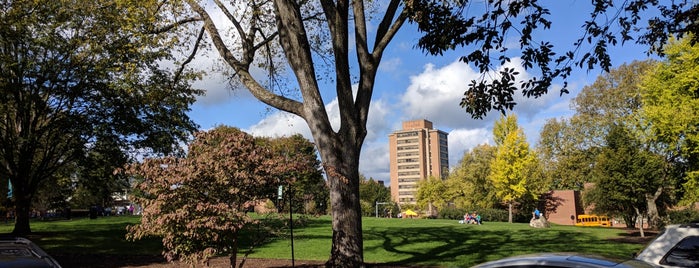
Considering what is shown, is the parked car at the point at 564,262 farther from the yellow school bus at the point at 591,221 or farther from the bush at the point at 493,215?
the yellow school bus at the point at 591,221

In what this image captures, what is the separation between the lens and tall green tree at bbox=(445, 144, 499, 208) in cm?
5641

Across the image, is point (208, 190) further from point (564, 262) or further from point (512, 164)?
point (512, 164)

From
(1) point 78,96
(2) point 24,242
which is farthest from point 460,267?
(1) point 78,96

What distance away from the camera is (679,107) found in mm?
25875

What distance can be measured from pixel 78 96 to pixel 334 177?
1709 cm

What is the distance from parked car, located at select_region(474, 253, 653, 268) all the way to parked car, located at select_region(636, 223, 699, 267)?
2.53 meters

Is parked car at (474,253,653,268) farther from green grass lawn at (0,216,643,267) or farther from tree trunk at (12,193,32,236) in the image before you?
tree trunk at (12,193,32,236)

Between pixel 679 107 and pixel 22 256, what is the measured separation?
29.2 meters

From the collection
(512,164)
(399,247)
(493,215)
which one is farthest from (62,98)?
(493,215)

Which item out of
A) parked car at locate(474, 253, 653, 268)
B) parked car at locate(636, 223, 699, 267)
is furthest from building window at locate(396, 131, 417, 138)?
parked car at locate(474, 253, 653, 268)

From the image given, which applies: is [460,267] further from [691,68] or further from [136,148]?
[691,68]

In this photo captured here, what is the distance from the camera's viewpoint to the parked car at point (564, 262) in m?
3.58

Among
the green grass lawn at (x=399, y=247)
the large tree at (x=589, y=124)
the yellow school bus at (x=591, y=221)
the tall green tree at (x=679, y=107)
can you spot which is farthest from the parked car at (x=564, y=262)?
the yellow school bus at (x=591, y=221)

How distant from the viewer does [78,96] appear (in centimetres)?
2261
